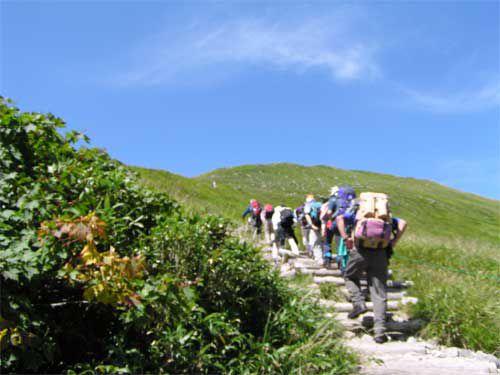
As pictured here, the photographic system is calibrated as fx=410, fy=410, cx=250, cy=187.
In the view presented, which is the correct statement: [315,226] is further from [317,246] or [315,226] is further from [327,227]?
[327,227]

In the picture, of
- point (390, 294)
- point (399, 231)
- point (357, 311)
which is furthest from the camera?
point (390, 294)

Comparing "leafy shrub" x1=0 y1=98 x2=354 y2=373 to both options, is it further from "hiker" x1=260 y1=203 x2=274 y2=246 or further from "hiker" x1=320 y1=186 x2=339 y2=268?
"hiker" x1=260 y1=203 x2=274 y2=246

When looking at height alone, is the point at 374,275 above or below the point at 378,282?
above

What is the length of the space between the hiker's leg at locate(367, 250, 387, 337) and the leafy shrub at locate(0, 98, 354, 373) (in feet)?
2.76

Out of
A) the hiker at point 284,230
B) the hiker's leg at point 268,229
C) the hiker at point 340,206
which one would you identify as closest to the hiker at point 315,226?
the hiker at point 284,230

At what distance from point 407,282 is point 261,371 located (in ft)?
16.7

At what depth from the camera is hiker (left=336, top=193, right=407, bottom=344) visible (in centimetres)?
605

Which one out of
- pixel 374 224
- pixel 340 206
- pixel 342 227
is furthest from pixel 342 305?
pixel 340 206

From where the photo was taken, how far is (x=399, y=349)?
225 inches

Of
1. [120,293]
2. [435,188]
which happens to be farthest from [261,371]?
[435,188]

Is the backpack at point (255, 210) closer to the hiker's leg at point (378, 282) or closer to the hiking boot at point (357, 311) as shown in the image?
the hiking boot at point (357, 311)

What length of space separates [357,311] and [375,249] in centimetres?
105

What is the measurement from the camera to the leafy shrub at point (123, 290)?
151 inches

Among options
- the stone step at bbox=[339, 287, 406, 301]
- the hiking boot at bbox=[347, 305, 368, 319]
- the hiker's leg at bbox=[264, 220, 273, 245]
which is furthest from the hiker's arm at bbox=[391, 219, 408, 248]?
the hiker's leg at bbox=[264, 220, 273, 245]
